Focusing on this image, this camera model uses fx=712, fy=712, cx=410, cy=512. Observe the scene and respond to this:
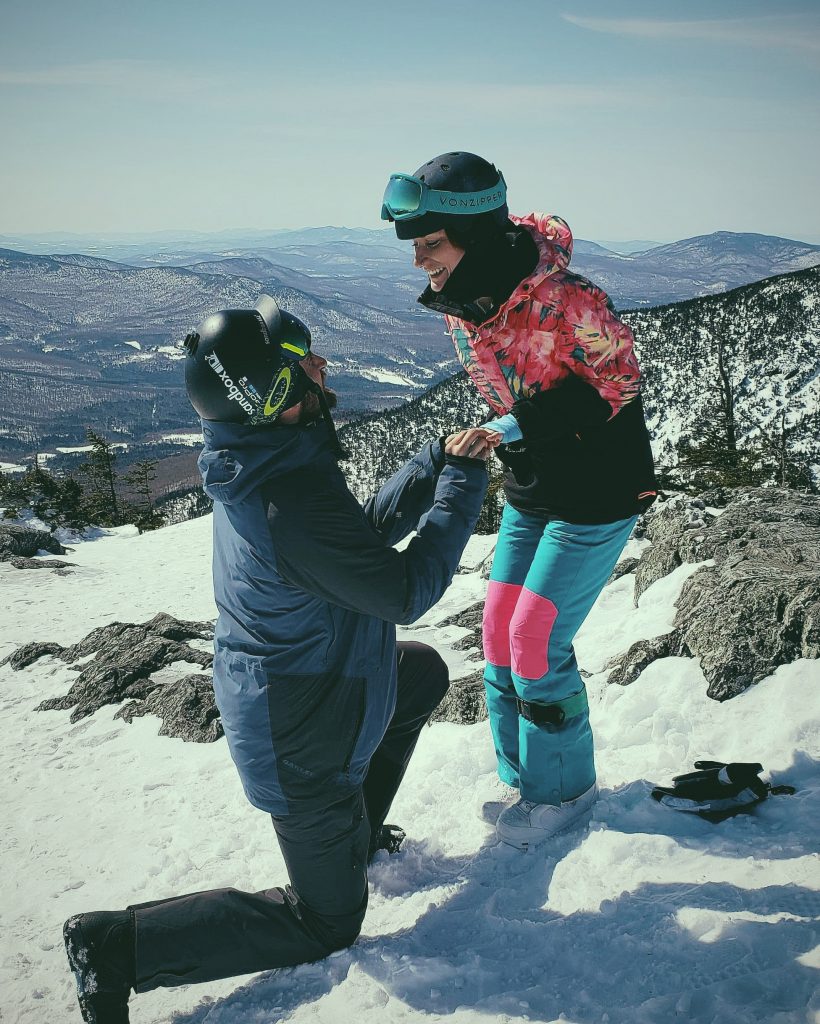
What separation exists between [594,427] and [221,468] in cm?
162

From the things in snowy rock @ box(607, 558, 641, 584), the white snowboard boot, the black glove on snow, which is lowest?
snowy rock @ box(607, 558, 641, 584)

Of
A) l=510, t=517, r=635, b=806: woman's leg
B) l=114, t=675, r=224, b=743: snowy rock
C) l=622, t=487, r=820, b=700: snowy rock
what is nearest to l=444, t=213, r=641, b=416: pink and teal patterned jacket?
l=510, t=517, r=635, b=806: woman's leg

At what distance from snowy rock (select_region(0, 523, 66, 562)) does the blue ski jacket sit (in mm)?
17311

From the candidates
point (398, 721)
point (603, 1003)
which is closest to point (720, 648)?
point (398, 721)

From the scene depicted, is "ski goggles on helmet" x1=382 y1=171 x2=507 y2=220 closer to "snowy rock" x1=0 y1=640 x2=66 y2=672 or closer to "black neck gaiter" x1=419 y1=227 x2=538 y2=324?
"black neck gaiter" x1=419 y1=227 x2=538 y2=324

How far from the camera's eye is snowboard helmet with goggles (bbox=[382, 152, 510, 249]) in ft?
9.83

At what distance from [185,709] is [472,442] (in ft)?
15.1

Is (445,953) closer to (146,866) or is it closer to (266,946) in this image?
(266,946)

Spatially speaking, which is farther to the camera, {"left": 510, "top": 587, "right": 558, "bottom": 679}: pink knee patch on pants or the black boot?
{"left": 510, "top": 587, "right": 558, "bottom": 679}: pink knee patch on pants

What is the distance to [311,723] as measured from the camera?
2.84 metres

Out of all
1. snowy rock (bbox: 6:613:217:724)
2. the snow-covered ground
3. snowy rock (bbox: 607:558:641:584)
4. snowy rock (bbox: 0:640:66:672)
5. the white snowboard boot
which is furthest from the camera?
snowy rock (bbox: 0:640:66:672)

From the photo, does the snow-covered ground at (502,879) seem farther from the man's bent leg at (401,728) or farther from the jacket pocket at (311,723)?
the jacket pocket at (311,723)

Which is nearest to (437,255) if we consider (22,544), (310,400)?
(310,400)

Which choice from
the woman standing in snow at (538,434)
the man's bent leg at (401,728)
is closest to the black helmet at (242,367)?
the woman standing in snow at (538,434)
